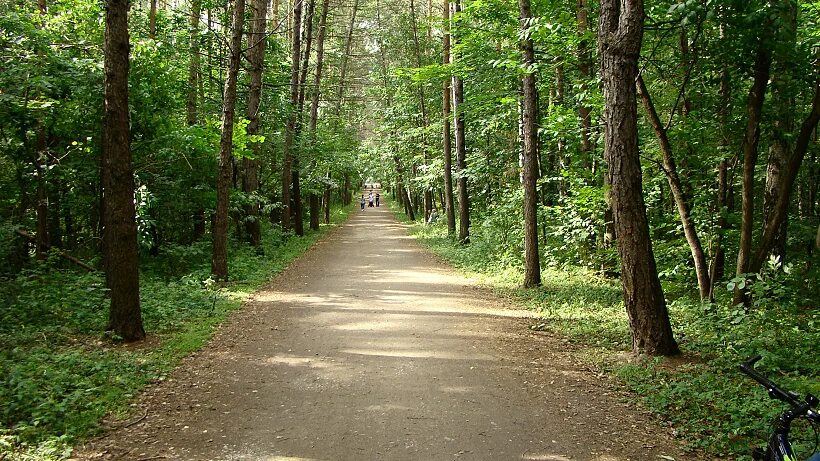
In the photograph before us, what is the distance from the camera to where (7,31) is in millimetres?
9734

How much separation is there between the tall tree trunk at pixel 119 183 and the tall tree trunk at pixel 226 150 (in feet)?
17.1

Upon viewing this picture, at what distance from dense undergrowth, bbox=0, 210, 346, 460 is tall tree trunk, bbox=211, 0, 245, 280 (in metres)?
0.49

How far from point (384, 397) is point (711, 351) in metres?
4.21

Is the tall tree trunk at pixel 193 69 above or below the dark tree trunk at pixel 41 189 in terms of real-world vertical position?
above

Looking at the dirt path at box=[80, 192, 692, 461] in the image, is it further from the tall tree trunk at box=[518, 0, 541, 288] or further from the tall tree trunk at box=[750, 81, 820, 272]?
the tall tree trunk at box=[750, 81, 820, 272]

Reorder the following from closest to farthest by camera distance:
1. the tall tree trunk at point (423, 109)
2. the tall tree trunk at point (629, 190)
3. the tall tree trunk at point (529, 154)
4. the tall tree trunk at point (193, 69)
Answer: the tall tree trunk at point (629, 190) → the tall tree trunk at point (529, 154) → the tall tree trunk at point (193, 69) → the tall tree trunk at point (423, 109)

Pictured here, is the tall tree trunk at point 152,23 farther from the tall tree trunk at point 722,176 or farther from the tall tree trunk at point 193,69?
the tall tree trunk at point 722,176

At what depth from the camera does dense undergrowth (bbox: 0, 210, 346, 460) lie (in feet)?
16.5

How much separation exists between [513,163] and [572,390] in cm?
1404

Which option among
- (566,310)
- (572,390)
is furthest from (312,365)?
(566,310)

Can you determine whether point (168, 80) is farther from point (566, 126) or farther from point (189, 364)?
point (566, 126)

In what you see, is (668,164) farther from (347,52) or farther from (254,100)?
(347,52)

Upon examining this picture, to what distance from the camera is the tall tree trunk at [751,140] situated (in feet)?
25.1

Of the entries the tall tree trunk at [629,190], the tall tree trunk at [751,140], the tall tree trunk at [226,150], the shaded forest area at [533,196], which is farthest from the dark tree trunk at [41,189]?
the tall tree trunk at [751,140]
